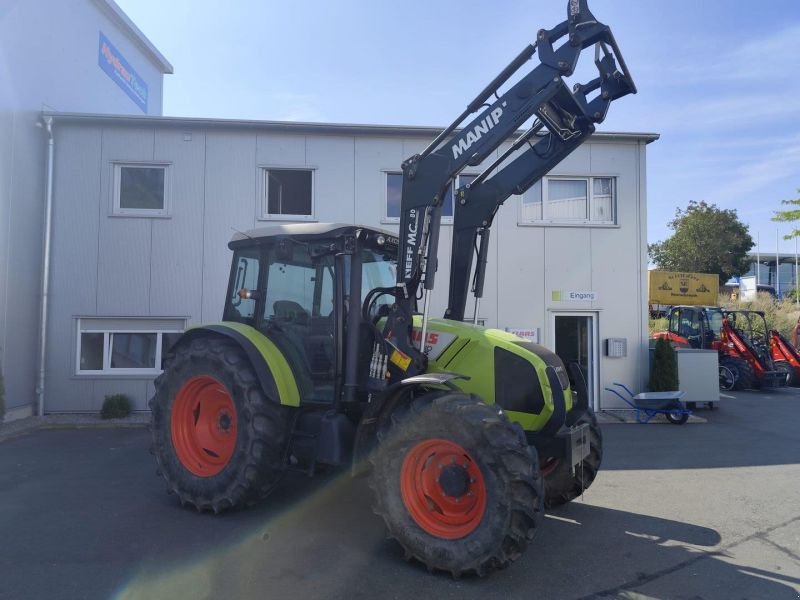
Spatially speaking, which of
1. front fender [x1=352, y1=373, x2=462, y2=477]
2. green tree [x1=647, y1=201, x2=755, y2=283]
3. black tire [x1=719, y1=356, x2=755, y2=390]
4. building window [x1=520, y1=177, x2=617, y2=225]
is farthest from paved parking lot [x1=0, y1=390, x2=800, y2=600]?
green tree [x1=647, y1=201, x2=755, y2=283]

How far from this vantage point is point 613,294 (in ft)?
38.5

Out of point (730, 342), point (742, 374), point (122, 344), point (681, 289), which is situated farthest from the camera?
point (681, 289)

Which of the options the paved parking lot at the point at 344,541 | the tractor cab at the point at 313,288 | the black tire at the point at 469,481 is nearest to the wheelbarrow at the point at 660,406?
the paved parking lot at the point at 344,541

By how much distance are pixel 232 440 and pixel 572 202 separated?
8.63 metres

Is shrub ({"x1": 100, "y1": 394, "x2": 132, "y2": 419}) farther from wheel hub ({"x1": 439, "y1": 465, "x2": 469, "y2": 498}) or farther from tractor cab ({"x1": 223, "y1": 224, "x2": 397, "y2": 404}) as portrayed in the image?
wheel hub ({"x1": 439, "y1": 465, "x2": 469, "y2": 498})

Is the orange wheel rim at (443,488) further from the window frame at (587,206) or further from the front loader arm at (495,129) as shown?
the window frame at (587,206)

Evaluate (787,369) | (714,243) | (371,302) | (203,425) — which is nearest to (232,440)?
(203,425)

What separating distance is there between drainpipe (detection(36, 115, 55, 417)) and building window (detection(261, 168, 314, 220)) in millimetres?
3806

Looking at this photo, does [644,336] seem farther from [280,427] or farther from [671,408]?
[280,427]

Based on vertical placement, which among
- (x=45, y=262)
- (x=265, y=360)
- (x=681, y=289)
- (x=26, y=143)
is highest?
(x=26, y=143)

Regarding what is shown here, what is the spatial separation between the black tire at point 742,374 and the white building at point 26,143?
54.4ft

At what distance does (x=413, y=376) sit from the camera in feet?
15.3

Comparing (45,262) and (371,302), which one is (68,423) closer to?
(45,262)

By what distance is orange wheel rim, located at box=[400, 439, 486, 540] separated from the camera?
409 cm
